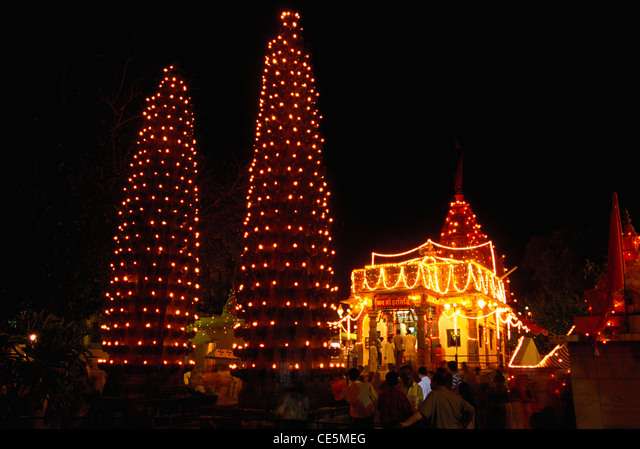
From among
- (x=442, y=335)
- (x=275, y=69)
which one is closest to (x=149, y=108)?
(x=275, y=69)

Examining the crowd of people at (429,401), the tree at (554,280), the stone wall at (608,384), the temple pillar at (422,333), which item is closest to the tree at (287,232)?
the crowd of people at (429,401)

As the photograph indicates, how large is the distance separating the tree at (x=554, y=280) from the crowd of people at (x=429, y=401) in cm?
2521

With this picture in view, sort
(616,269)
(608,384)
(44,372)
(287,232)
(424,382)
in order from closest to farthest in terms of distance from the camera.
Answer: (44,372) → (608,384) → (616,269) → (424,382) → (287,232)

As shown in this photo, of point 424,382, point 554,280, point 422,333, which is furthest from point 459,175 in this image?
point 424,382

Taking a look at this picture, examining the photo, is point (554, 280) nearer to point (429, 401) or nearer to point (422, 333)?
point (422, 333)

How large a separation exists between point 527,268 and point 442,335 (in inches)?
803

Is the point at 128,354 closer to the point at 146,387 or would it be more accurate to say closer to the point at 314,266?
the point at 146,387

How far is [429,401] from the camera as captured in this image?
6.09 m

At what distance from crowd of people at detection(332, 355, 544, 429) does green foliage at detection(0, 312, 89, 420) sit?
13.6 ft

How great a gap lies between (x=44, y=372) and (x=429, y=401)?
5288 mm

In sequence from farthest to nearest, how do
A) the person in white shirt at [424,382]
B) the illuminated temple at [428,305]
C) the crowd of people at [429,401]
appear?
1. the illuminated temple at [428,305]
2. the person in white shirt at [424,382]
3. the crowd of people at [429,401]

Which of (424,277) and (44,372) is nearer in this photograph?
(44,372)

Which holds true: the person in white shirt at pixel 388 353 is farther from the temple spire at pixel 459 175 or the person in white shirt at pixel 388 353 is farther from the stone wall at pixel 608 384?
the temple spire at pixel 459 175

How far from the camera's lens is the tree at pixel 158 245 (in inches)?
584
